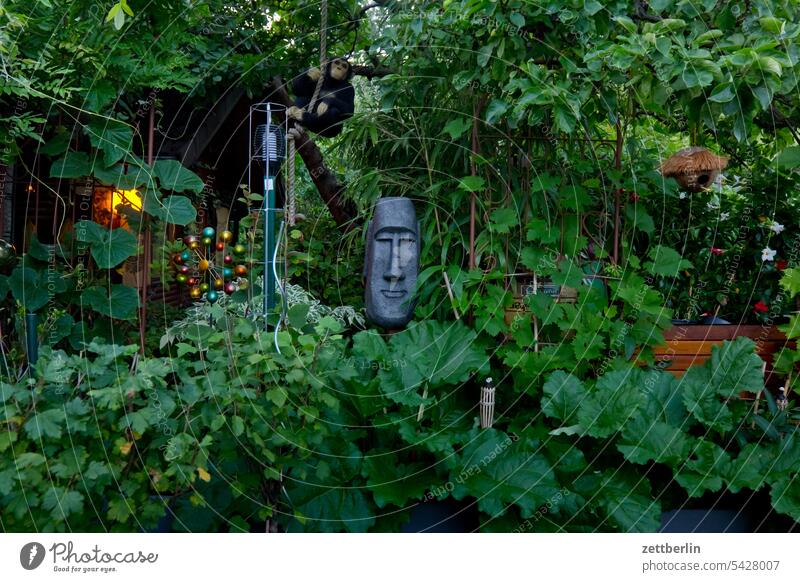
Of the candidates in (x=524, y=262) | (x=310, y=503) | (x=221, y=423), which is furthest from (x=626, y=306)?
(x=221, y=423)

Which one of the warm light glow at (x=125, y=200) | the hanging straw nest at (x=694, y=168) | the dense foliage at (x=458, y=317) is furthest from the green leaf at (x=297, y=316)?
the hanging straw nest at (x=694, y=168)

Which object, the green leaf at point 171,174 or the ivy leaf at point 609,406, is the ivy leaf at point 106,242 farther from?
the ivy leaf at point 609,406

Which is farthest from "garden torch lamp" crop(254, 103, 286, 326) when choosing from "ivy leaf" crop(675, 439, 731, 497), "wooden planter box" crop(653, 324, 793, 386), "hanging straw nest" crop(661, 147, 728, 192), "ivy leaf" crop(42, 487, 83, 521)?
"hanging straw nest" crop(661, 147, 728, 192)

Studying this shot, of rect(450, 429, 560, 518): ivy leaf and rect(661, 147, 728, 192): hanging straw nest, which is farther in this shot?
rect(661, 147, 728, 192): hanging straw nest

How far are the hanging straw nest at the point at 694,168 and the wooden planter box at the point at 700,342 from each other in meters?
1.01

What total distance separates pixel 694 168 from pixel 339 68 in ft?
7.41

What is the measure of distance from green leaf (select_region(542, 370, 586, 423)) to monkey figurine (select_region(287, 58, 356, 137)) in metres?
2.06

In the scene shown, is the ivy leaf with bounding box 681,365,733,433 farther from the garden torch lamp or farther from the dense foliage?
the garden torch lamp

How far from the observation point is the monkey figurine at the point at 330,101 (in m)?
4.23

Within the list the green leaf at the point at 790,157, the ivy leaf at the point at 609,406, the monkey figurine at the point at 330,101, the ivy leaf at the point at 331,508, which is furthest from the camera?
the monkey figurine at the point at 330,101

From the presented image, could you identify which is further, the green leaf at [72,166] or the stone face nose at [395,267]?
the stone face nose at [395,267]

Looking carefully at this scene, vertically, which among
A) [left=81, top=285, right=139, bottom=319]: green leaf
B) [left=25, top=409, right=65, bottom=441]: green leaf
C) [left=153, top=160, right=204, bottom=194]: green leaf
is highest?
[left=153, top=160, right=204, bottom=194]: green leaf

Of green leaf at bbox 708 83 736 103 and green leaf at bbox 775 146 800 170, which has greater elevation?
green leaf at bbox 708 83 736 103

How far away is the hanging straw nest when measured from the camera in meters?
4.27
